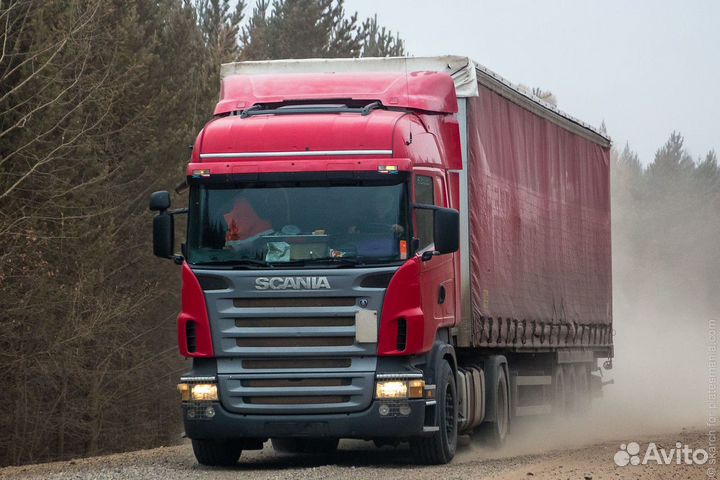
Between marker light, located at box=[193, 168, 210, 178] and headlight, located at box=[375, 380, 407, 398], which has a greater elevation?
marker light, located at box=[193, 168, 210, 178]

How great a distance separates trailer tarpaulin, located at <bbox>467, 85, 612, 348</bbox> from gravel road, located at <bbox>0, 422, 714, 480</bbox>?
138 centimetres

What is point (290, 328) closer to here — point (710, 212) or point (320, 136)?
point (320, 136)

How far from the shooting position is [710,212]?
382ft

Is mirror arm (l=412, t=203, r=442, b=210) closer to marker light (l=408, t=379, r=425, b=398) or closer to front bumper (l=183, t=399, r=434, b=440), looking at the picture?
marker light (l=408, t=379, r=425, b=398)

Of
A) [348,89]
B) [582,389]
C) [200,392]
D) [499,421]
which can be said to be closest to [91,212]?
[582,389]

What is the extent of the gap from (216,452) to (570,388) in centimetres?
979

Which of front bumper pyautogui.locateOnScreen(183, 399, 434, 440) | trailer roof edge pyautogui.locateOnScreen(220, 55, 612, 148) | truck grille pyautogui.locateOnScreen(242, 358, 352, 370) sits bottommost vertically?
front bumper pyautogui.locateOnScreen(183, 399, 434, 440)

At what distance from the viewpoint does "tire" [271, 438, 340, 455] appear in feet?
56.4

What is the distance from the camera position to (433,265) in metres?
14.0

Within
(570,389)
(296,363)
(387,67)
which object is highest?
(387,67)

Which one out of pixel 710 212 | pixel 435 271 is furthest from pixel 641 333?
pixel 710 212

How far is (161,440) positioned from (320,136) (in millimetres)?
21365

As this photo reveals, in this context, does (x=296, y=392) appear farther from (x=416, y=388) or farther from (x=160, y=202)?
(x=160, y=202)

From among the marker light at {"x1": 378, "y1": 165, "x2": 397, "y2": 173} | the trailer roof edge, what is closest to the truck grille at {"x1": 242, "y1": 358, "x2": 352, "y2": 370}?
the marker light at {"x1": 378, "y1": 165, "x2": 397, "y2": 173}
